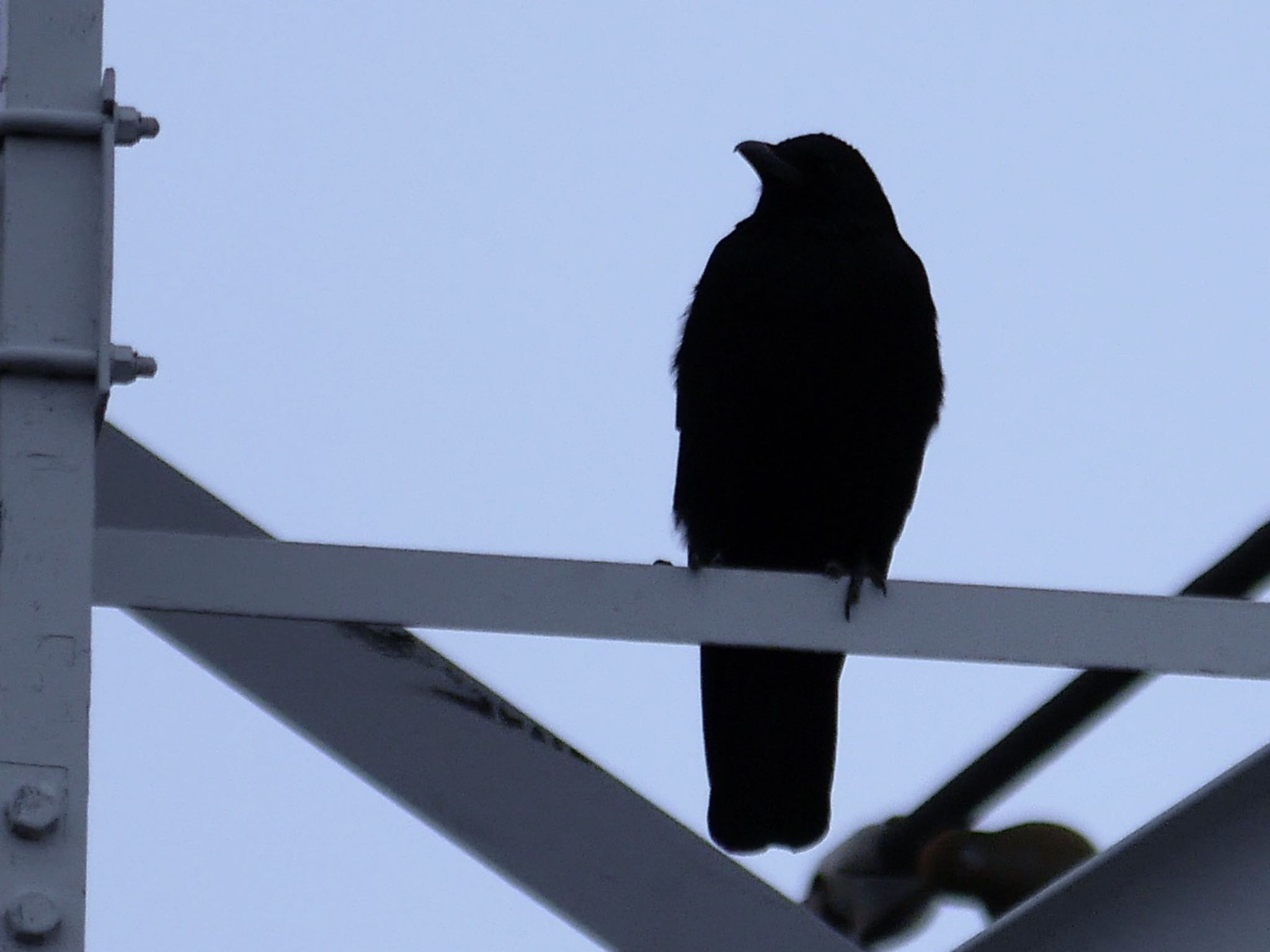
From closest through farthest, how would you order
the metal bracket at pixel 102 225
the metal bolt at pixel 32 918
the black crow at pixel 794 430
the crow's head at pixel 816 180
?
the metal bolt at pixel 32 918, the metal bracket at pixel 102 225, the black crow at pixel 794 430, the crow's head at pixel 816 180

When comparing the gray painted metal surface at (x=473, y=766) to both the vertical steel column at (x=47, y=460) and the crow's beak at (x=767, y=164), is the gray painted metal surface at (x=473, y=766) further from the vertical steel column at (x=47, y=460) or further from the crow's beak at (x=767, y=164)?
the crow's beak at (x=767, y=164)

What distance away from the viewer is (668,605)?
145cm

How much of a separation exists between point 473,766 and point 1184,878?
0.56 metres

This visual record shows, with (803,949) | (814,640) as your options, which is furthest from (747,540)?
(814,640)

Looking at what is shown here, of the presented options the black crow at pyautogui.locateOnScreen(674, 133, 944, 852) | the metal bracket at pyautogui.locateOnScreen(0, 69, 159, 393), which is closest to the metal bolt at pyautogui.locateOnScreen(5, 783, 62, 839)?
the metal bracket at pyautogui.locateOnScreen(0, 69, 159, 393)

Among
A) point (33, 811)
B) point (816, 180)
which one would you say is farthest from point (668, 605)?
point (816, 180)

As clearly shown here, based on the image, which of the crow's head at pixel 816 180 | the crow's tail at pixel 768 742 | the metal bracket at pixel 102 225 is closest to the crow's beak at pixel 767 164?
the crow's head at pixel 816 180

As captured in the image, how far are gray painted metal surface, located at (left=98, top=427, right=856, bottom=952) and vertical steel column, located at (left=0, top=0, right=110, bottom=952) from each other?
0.45 metres

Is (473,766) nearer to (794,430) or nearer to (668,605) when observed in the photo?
(668,605)

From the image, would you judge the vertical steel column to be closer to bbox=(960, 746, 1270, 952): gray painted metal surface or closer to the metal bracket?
the metal bracket

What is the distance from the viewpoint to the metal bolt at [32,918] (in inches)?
44.2

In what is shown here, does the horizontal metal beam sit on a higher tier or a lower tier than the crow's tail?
lower

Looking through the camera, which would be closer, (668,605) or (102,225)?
(102,225)

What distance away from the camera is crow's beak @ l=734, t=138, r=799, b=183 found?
3873mm
